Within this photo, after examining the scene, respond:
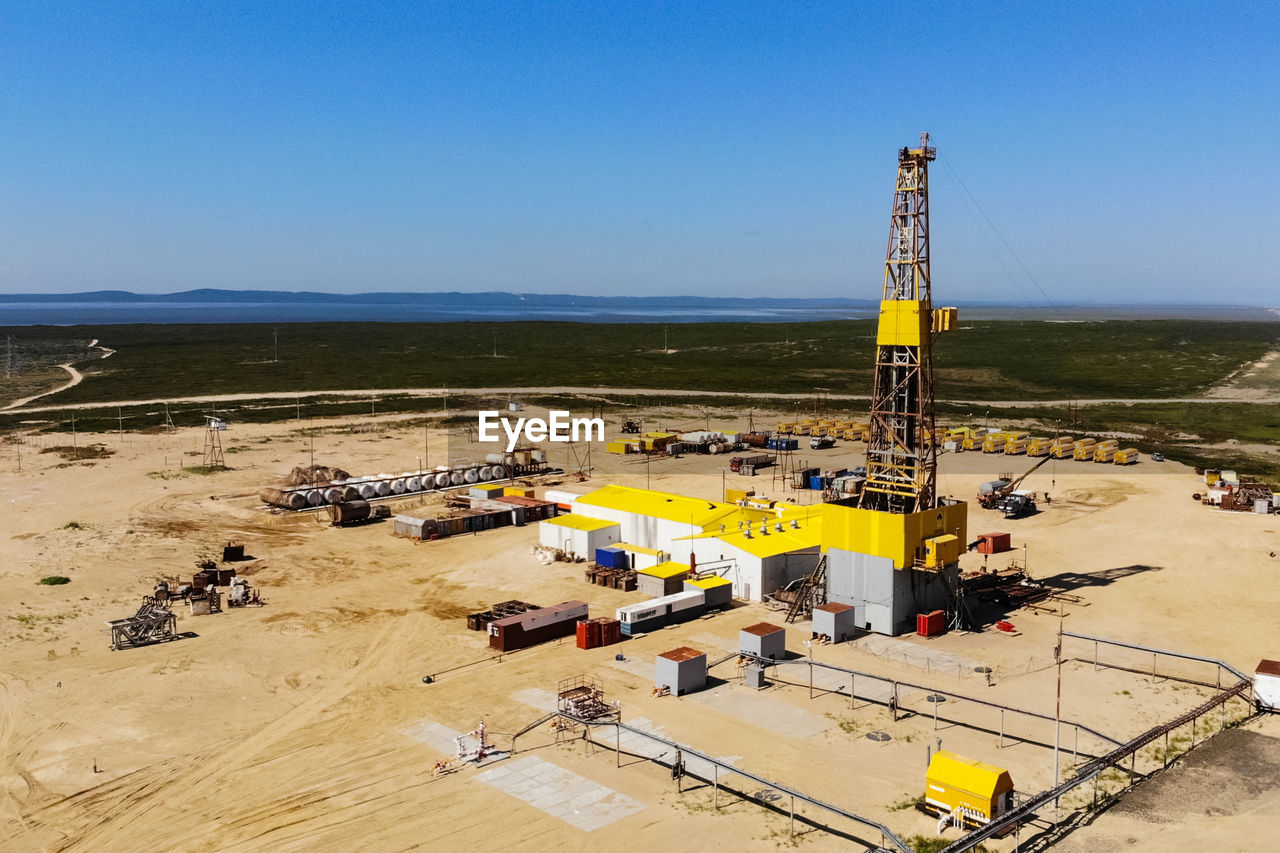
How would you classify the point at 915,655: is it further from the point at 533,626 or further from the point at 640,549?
the point at 640,549

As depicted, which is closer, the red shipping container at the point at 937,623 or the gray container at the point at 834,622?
the gray container at the point at 834,622

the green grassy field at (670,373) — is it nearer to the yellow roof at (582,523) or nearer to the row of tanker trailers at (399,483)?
the row of tanker trailers at (399,483)

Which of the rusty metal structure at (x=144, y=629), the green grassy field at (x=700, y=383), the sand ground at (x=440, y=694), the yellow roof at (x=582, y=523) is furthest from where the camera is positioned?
the green grassy field at (x=700, y=383)

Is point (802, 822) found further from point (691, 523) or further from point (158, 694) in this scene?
point (691, 523)

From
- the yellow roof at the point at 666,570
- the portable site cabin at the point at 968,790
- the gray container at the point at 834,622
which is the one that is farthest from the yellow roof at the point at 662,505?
the portable site cabin at the point at 968,790

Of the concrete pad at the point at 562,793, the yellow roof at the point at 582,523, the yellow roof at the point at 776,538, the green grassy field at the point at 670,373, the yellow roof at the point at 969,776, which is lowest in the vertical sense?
the concrete pad at the point at 562,793

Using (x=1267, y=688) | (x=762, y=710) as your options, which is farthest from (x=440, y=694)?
(x=1267, y=688)

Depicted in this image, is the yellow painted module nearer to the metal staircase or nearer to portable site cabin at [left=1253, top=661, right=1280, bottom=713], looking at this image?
the metal staircase
